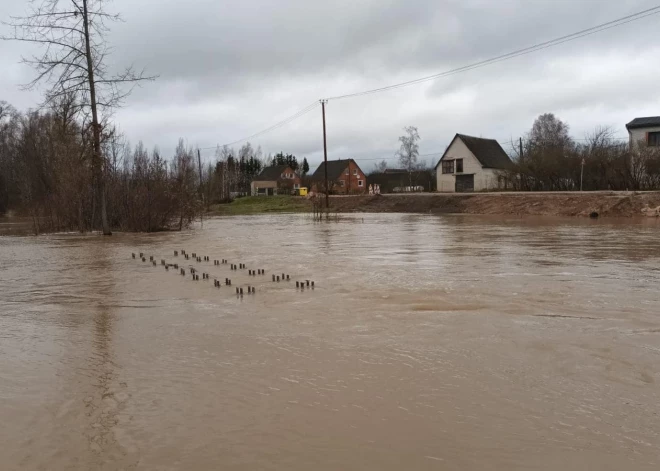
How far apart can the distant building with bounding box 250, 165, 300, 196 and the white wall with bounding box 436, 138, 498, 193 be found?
36.5 meters

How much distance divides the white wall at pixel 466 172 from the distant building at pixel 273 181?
3646 centimetres

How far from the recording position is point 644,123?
54375mm

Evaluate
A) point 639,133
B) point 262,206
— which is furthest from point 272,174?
point 639,133

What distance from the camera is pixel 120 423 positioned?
4.71m

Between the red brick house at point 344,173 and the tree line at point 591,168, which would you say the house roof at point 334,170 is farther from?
the tree line at point 591,168

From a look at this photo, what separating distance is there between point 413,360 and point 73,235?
2421 centimetres

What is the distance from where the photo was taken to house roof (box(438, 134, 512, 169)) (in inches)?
2530

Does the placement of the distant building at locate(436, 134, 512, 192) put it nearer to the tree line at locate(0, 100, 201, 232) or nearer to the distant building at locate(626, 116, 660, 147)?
the distant building at locate(626, 116, 660, 147)

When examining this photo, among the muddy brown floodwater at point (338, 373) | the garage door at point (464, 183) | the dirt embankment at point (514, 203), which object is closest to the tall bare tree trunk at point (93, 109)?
the muddy brown floodwater at point (338, 373)

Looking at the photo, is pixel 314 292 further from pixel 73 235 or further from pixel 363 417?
pixel 73 235

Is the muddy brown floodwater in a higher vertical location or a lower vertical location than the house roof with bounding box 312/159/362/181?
lower

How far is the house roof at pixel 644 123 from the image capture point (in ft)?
177

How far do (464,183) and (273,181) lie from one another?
5201 centimetres

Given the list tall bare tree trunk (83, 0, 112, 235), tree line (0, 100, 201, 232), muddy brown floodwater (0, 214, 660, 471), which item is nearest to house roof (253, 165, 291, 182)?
tree line (0, 100, 201, 232)
